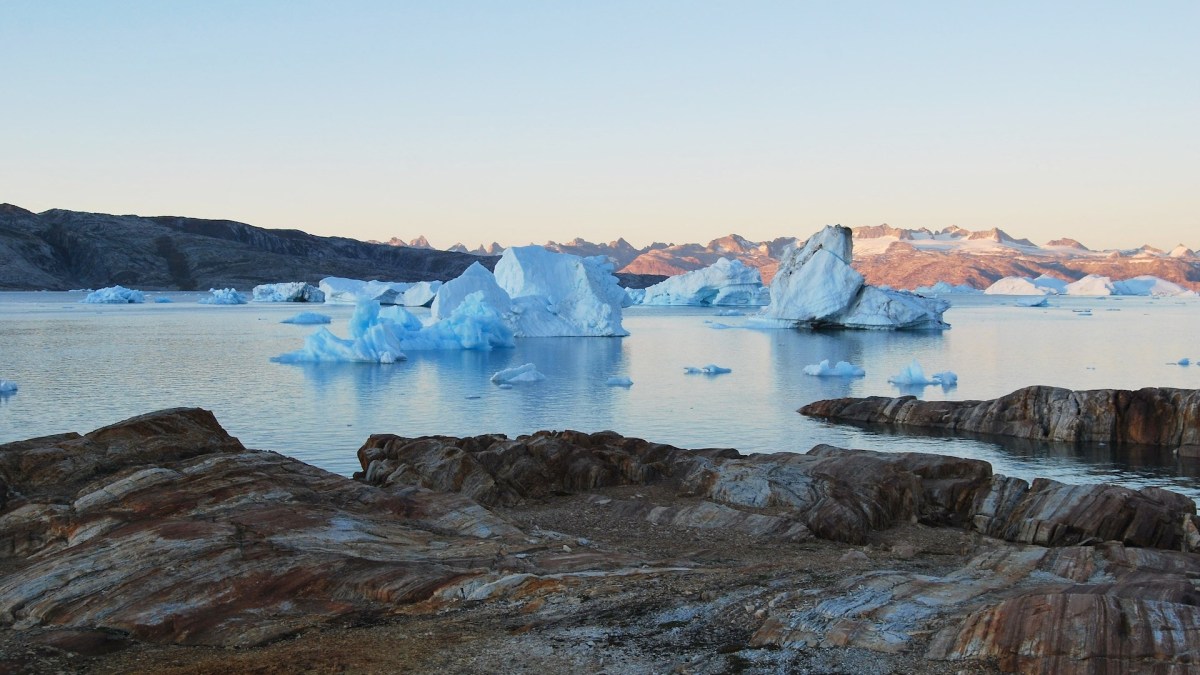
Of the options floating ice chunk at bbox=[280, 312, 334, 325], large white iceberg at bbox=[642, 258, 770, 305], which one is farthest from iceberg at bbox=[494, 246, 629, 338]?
large white iceberg at bbox=[642, 258, 770, 305]

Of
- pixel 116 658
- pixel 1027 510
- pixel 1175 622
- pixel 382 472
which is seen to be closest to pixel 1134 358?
pixel 1027 510

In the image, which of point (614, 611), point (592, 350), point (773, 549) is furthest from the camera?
point (592, 350)

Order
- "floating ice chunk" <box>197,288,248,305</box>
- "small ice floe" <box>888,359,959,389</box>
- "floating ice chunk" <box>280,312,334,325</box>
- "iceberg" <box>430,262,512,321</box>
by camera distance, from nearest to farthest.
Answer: "small ice floe" <box>888,359,959,389</box>, "iceberg" <box>430,262,512,321</box>, "floating ice chunk" <box>280,312,334,325</box>, "floating ice chunk" <box>197,288,248,305</box>

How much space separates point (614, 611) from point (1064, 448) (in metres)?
14.5

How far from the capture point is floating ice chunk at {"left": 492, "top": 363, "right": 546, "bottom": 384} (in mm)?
27500

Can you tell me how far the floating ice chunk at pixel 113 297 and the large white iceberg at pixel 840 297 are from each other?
5817 cm

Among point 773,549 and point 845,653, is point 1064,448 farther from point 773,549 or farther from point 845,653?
point 845,653

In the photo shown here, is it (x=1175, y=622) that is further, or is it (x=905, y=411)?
(x=905, y=411)

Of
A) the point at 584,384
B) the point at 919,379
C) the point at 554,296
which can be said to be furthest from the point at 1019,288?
the point at 584,384

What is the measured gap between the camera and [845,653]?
5.30m

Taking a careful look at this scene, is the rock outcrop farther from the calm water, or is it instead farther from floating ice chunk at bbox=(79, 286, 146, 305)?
floating ice chunk at bbox=(79, 286, 146, 305)

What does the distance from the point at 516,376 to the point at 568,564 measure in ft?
67.3

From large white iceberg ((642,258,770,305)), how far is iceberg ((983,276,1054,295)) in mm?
67289

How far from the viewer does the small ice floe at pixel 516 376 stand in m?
27.5
